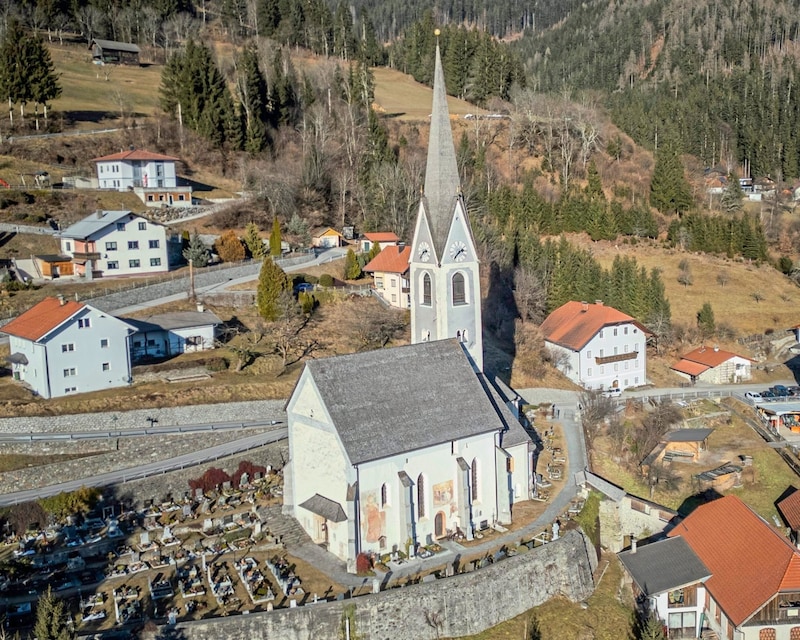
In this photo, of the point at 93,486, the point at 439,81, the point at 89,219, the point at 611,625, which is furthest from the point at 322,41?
the point at 611,625

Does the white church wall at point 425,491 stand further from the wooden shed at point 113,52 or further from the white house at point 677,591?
the wooden shed at point 113,52

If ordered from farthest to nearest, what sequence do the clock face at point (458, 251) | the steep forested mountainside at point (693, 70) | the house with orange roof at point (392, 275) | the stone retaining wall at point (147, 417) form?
1. the steep forested mountainside at point (693, 70)
2. the house with orange roof at point (392, 275)
3. the stone retaining wall at point (147, 417)
4. the clock face at point (458, 251)

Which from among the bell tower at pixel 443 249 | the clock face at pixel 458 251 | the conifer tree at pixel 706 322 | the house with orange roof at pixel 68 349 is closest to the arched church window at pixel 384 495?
the bell tower at pixel 443 249

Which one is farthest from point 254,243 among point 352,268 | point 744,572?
point 744,572

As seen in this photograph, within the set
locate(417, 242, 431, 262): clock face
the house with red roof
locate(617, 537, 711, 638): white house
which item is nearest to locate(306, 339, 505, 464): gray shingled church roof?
locate(417, 242, 431, 262): clock face

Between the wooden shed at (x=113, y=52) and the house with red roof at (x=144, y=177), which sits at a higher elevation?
the wooden shed at (x=113, y=52)

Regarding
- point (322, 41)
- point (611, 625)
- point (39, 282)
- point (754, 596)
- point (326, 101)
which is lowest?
point (611, 625)

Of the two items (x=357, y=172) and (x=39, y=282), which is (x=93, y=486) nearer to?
(x=39, y=282)
